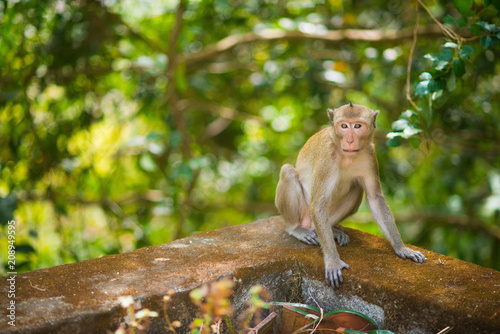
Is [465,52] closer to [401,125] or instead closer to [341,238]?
[401,125]

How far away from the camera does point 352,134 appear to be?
2883 mm

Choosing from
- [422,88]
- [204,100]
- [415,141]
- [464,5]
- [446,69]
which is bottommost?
[204,100]

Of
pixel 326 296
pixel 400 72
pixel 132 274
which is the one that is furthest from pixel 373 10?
pixel 132 274

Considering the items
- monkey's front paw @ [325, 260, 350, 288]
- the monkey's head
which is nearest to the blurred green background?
the monkey's head

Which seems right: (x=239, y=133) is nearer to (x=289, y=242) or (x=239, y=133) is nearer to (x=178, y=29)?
(x=178, y=29)

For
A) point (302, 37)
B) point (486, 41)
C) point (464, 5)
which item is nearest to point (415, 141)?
point (486, 41)

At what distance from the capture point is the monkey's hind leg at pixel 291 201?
3.34 m

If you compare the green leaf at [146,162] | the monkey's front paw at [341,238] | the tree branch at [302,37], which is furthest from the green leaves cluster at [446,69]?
the green leaf at [146,162]

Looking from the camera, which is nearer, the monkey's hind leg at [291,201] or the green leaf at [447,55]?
the green leaf at [447,55]

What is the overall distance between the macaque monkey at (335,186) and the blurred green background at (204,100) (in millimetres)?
1370

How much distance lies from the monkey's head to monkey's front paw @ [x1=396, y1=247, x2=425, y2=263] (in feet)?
2.13

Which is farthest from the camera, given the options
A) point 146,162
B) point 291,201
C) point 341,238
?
point 146,162

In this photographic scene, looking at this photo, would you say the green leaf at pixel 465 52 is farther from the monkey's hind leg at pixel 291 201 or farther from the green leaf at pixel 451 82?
the monkey's hind leg at pixel 291 201

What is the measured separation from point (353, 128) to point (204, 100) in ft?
14.7
